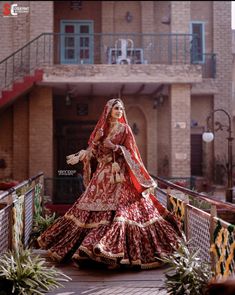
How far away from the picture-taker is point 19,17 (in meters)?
15.3

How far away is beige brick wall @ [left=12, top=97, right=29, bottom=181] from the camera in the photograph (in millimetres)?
14953

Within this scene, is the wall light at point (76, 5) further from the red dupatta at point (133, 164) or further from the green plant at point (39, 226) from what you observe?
the red dupatta at point (133, 164)

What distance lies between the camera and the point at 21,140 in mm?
15117

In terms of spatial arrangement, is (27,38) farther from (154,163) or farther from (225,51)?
(225,51)

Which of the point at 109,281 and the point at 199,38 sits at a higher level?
the point at 199,38

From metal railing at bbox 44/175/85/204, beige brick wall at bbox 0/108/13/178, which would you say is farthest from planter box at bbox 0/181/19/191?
beige brick wall at bbox 0/108/13/178

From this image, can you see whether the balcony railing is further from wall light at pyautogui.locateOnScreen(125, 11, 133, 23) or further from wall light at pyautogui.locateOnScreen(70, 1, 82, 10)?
wall light at pyautogui.locateOnScreen(70, 1, 82, 10)

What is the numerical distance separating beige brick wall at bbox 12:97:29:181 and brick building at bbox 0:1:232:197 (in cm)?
3

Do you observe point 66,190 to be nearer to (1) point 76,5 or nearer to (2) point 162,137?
(2) point 162,137

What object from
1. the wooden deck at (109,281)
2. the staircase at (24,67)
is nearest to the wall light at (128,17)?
the staircase at (24,67)

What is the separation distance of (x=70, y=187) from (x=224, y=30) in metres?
8.61
